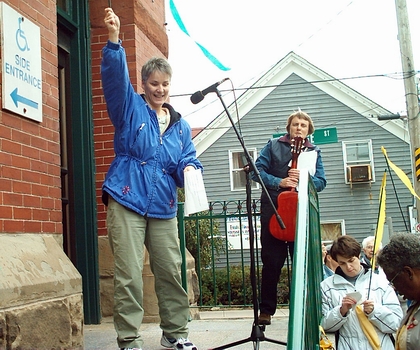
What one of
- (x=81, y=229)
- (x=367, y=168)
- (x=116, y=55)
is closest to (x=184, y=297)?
(x=116, y=55)

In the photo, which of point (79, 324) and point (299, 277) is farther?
point (79, 324)

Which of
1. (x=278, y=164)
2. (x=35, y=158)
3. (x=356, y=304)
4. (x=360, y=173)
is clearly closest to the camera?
(x=356, y=304)

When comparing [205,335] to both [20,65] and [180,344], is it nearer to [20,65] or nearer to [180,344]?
[180,344]

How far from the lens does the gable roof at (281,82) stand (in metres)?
20.6

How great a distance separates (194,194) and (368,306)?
3.92 ft

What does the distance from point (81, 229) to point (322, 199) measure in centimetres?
1583

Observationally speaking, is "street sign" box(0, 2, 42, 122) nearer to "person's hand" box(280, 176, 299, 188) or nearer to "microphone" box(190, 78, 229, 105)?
"microphone" box(190, 78, 229, 105)

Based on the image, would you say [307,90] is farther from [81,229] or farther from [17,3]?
[17,3]

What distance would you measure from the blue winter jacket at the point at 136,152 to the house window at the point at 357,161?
17.0 meters

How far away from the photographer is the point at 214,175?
21031 mm

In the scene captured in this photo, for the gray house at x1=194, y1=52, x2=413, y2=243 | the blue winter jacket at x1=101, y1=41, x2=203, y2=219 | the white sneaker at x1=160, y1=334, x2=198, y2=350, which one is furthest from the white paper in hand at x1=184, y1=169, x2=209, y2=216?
the gray house at x1=194, y1=52, x2=413, y2=243

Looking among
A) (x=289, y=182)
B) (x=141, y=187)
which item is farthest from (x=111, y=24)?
(x=289, y=182)

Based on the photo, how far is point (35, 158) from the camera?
390cm

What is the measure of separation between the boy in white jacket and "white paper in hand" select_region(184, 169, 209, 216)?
35.2 inches
